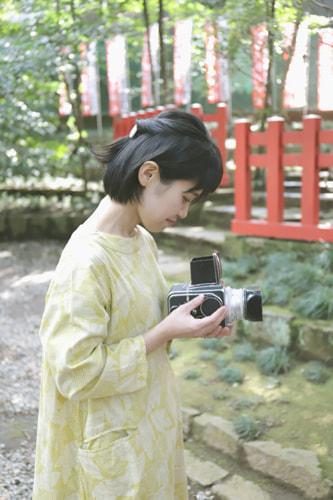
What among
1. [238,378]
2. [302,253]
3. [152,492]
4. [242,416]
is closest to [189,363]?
[238,378]

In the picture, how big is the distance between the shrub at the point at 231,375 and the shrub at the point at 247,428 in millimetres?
459

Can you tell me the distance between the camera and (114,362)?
129cm

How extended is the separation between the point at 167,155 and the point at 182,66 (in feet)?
21.5

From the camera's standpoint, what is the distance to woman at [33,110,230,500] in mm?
1268

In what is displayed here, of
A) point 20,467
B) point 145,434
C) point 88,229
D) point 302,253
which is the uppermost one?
point 88,229

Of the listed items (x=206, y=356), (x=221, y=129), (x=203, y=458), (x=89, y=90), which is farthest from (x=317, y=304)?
(x=89, y=90)

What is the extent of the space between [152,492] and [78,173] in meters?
7.20

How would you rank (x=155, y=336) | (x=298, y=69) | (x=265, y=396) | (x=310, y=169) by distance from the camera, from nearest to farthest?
Result: (x=155, y=336) < (x=265, y=396) < (x=310, y=169) < (x=298, y=69)

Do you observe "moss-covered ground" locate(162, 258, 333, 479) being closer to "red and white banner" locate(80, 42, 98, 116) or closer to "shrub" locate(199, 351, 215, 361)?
"shrub" locate(199, 351, 215, 361)

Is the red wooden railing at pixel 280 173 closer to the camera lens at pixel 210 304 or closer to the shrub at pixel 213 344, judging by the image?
the shrub at pixel 213 344

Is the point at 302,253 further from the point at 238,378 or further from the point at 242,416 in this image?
the point at 242,416

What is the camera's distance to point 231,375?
3.24 meters

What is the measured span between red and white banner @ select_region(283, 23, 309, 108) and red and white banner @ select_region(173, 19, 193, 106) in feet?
7.39

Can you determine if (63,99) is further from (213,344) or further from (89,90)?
(213,344)
